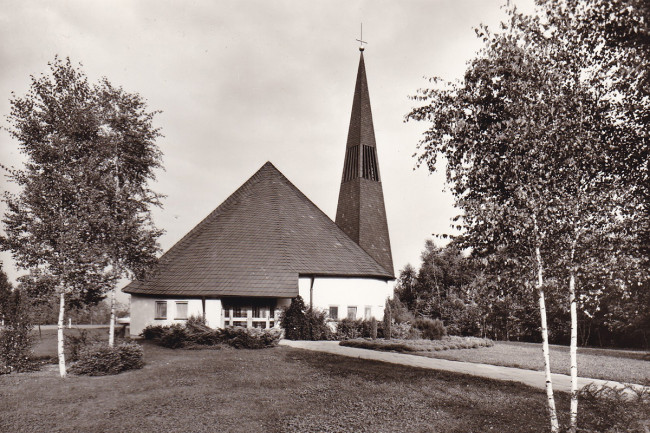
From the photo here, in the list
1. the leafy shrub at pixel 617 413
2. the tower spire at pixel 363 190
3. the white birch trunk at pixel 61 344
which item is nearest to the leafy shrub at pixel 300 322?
the tower spire at pixel 363 190

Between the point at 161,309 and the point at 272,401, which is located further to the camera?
the point at 161,309

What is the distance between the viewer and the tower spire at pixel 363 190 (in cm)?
3090

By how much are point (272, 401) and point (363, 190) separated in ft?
77.5

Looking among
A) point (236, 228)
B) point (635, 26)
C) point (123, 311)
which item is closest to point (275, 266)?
point (236, 228)

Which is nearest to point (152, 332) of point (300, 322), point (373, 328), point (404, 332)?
point (300, 322)

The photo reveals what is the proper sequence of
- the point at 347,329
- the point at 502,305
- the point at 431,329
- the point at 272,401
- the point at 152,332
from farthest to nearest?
the point at 431,329 → the point at 347,329 → the point at 152,332 → the point at 272,401 → the point at 502,305

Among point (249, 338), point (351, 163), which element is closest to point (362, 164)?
point (351, 163)

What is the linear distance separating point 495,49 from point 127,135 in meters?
12.8

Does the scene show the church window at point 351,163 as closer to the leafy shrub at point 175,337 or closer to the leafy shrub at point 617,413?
the leafy shrub at point 175,337

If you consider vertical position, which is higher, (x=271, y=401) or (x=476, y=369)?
(x=271, y=401)

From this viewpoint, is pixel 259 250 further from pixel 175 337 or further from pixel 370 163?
pixel 370 163

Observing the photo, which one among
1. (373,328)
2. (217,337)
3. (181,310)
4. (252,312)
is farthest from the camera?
(373,328)

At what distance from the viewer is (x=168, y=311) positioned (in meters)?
22.4

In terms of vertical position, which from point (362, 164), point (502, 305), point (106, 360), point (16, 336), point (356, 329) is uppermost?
point (362, 164)
